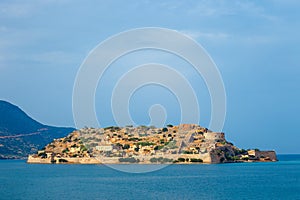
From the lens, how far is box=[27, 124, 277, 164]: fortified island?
98125 millimetres

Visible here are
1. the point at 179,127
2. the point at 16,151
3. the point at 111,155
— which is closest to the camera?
the point at 111,155

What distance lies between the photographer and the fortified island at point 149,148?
98125 millimetres

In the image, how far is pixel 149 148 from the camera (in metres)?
103

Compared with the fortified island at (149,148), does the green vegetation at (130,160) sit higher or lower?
lower

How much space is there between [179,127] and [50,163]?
29.5 metres

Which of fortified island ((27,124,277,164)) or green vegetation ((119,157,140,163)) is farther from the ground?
fortified island ((27,124,277,164))

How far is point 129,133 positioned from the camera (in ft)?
390

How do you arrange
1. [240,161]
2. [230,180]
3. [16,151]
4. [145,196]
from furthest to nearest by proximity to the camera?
[16,151] → [240,161] → [230,180] → [145,196]

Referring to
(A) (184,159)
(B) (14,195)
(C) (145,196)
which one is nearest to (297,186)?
(C) (145,196)

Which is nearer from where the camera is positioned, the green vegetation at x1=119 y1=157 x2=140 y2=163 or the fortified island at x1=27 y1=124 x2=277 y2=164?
the green vegetation at x1=119 y1=157 x2=140 y2=163

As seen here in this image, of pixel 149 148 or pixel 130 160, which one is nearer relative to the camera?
pixel 130 160

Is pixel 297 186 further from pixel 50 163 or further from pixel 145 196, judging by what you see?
pixel 50 163

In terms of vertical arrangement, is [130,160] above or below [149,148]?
below

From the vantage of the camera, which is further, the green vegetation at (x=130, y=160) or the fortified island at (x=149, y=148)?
the fortified island at (x=149, y=148)
